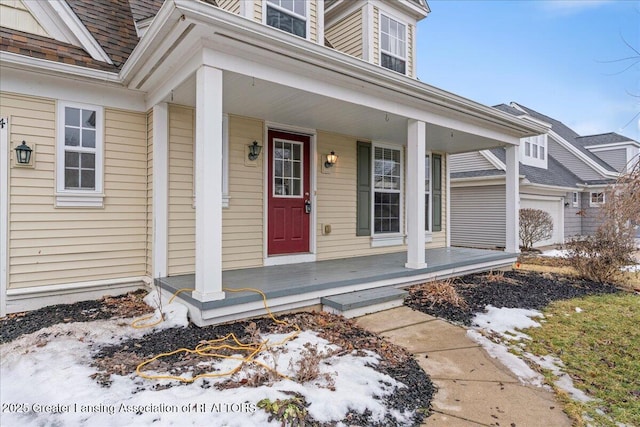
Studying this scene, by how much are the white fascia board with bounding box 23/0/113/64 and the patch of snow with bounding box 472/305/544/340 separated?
18.8 ft

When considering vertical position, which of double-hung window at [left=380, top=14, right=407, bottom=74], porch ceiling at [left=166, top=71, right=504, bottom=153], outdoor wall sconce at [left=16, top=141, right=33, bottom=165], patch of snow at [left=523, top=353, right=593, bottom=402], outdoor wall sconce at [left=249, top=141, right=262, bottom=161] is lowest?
patch of snow at [left=523, top=353, right=593, bottom=402]

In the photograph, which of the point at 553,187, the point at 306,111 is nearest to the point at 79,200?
the point at 306,111

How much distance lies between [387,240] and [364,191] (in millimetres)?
1193

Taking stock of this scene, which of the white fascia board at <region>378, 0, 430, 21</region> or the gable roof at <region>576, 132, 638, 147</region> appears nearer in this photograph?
the white fascia board at <region>378, 0, 430, 21</region>

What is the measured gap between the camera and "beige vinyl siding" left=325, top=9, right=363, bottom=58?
6852mm

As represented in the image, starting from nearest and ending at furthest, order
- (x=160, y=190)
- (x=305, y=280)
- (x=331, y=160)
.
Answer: (x=305, y=280) → (x=160, y=190) → (x=331, y=160)

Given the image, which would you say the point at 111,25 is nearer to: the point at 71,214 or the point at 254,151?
the point at 254,151

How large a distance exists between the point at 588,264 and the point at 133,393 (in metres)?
7.74

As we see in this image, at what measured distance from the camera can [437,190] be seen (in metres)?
8.53

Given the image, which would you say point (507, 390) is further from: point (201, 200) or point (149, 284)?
point (149, 284)

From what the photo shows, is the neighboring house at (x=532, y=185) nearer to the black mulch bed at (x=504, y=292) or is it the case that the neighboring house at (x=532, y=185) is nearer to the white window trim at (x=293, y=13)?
the black mulch bed at (x=504, y=292)

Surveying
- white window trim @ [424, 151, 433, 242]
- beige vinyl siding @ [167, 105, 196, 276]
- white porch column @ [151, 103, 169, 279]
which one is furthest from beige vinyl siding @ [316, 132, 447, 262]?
white porch column @ [151, 103, 169, 279]

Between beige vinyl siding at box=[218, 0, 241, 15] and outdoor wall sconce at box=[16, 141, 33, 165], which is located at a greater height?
beige vinyl siding at box=[218, 0, 241, 15]

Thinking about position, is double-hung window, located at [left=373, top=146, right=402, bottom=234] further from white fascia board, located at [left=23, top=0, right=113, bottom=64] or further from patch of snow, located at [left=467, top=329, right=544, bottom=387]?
white fascia board, located at [left=23, top=0, right=113, bottom=64]
